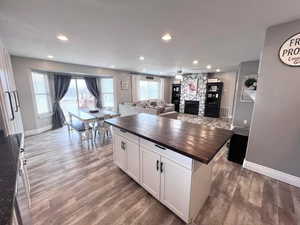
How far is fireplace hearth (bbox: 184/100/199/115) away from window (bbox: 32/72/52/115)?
714cm

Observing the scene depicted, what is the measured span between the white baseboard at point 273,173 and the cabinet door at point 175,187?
73.8 inches

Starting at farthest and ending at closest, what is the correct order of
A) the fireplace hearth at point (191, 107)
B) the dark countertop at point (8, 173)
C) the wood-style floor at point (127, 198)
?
the fireplace hearth at point (191, 107), the wood-style floor at point (127, 198), the dark countertop at point (8, 173)

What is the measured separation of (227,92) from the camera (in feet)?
23.0

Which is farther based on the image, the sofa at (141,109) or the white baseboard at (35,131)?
the sofa at (141,109)

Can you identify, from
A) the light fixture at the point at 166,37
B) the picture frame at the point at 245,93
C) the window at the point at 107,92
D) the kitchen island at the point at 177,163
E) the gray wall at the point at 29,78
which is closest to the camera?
the kitchen island at the point at 177,163

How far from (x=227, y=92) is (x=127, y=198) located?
737 cm

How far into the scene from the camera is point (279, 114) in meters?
2.09

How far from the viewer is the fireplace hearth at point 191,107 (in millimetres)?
7804

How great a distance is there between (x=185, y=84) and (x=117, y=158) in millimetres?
6954

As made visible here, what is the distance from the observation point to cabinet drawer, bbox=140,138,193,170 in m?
1.31

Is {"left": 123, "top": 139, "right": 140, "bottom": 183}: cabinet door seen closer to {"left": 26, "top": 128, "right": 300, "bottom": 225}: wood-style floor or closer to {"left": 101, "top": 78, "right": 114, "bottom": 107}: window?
{"left": 26, "top": 128, "right": 300, "bottom": 225}: wood-style floor

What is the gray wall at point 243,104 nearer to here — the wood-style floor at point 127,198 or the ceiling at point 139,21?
the ceiling at point 139,21

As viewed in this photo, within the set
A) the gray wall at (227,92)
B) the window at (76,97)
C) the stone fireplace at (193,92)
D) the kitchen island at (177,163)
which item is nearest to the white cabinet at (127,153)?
the kitchen island at (177,163)

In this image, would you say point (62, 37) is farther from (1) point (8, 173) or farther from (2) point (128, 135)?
(1) point (8, 173)
